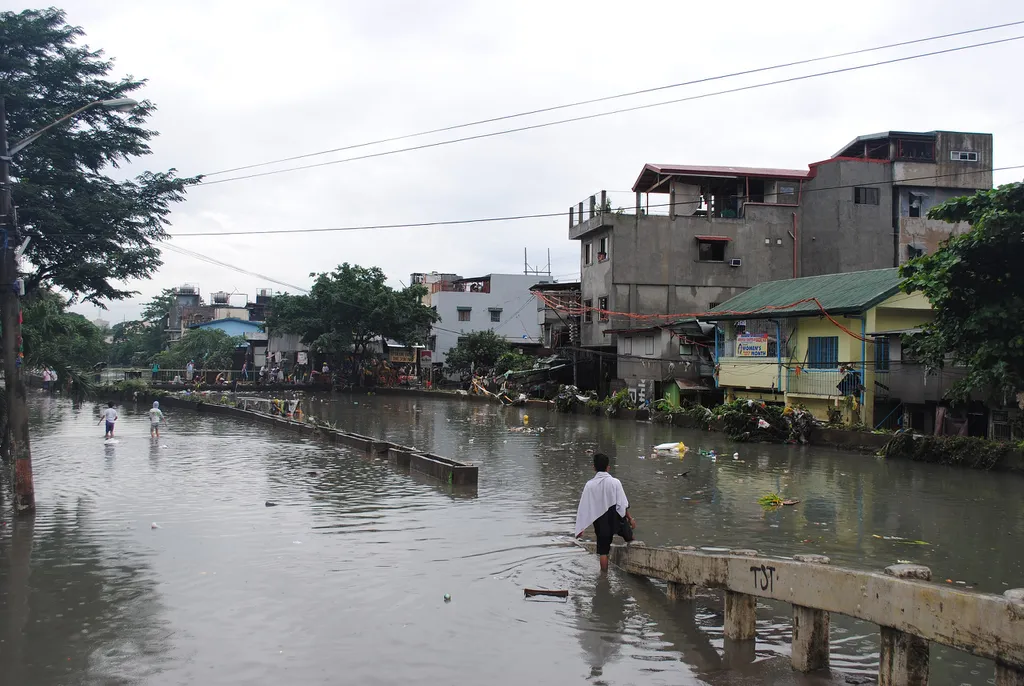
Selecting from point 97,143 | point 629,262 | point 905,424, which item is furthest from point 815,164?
point 97,143

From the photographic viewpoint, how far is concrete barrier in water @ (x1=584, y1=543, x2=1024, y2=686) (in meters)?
4.87

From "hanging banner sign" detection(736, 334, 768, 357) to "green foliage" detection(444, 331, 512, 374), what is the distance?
25052 mm

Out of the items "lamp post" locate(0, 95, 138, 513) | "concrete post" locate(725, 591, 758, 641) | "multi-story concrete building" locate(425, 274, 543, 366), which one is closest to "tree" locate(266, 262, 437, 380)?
"multi-story concrete building" locate(425, 274, 543, 366)

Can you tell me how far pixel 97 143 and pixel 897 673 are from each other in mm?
27128

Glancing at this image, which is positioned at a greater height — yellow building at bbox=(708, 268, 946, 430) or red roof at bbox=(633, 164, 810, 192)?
red roof at bbox=(633, 164, 810, 192)

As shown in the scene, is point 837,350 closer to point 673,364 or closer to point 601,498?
point 673,364

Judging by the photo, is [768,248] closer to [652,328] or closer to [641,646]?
[652,328]

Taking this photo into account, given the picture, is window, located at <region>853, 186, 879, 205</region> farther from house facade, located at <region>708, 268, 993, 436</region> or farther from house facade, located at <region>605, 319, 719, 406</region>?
house facade, located at <region>605, 319, 719, 406</region>

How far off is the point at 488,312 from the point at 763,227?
28.2m

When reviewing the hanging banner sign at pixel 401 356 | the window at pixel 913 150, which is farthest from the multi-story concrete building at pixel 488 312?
the window at pixel 913 150

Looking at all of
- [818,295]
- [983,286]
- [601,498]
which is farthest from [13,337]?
[818,295]

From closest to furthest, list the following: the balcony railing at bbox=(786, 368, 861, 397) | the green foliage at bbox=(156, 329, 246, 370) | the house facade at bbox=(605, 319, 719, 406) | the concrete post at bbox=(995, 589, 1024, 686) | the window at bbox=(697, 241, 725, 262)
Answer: the concrete post at bbox=(995, 589, 1024, 686) < the balcony railing at bbox=(786, 368, 861, 397) < the house facade at bbox=(605, 319, 719, 406) < the window at bbox=(697, 241, 725, 262) < the green foliage at bbox=(156, 329, 246, 370)

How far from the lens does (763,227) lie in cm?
4416

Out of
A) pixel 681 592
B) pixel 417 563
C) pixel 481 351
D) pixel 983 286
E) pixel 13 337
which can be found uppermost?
pixel 983 286
